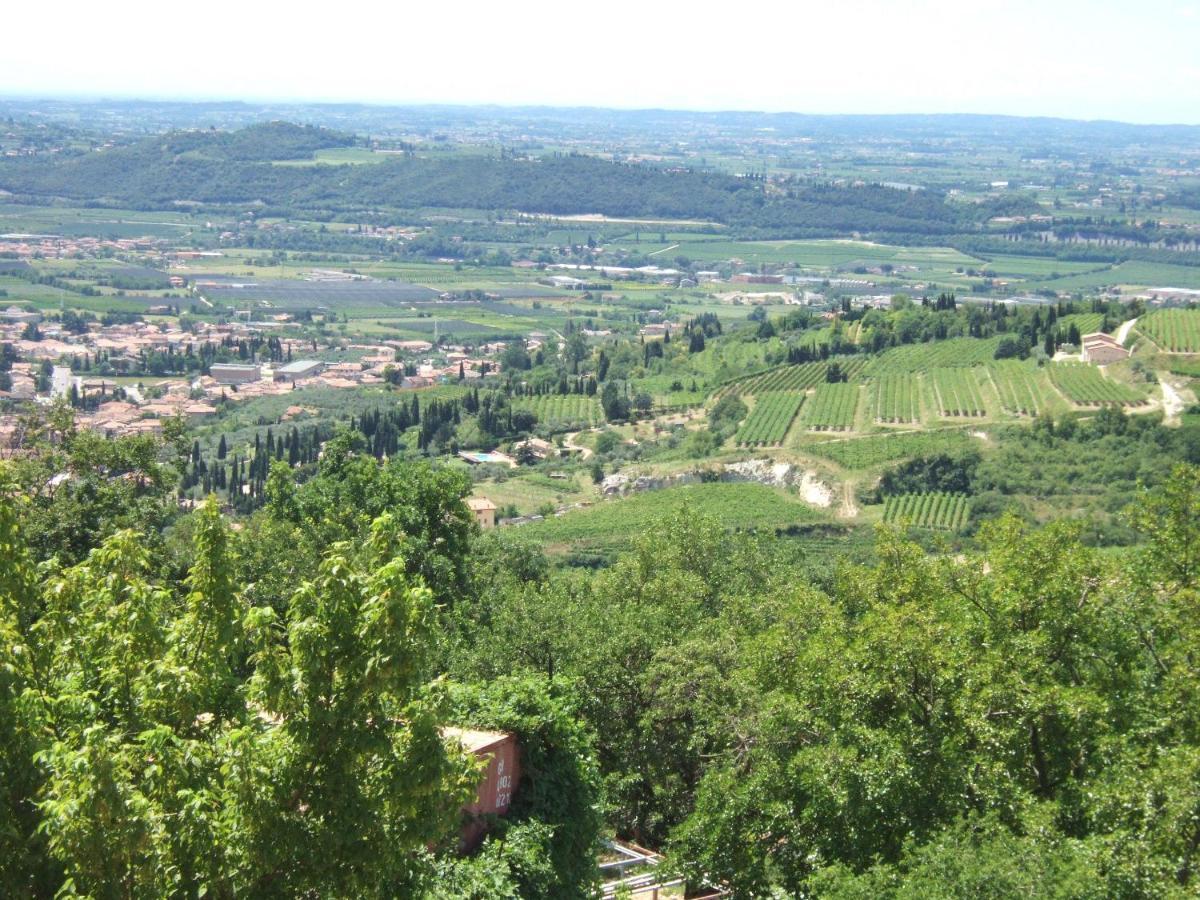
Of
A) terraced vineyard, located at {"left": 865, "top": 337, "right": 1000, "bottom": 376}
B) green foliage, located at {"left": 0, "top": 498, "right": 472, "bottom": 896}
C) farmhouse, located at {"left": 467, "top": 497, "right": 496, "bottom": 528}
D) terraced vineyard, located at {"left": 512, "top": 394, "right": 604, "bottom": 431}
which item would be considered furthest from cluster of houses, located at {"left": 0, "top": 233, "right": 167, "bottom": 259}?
green foliage, located at {"left": 0, "top": 498, "right": 472, "bottom": 896}

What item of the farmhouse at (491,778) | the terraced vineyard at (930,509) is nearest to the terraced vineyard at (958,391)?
the terraced vineyard at (930,509)

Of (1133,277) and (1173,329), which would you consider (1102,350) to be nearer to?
(1173,329)

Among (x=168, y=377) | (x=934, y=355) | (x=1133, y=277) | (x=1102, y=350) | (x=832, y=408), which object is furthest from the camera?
(x=1133, y=277)

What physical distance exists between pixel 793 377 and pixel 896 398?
10300 millimetres

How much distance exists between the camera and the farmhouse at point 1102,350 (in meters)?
75.2

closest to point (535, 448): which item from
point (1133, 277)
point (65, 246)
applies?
point (65, 246)

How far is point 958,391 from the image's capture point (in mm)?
74875

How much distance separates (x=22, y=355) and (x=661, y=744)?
3581 inches

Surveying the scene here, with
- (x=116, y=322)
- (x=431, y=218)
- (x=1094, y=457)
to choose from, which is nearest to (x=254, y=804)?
(x=1094, y=457)

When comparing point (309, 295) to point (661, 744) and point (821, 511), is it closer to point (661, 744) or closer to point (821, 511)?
point (821, 511)

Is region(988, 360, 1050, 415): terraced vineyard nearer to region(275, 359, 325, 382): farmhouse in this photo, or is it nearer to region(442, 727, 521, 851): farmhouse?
region(275, 359, 325, 382): farmhouse

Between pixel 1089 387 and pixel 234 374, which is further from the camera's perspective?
pixel 234 374

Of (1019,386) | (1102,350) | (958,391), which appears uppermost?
(1102,350)

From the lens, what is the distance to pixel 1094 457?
59.8 m
